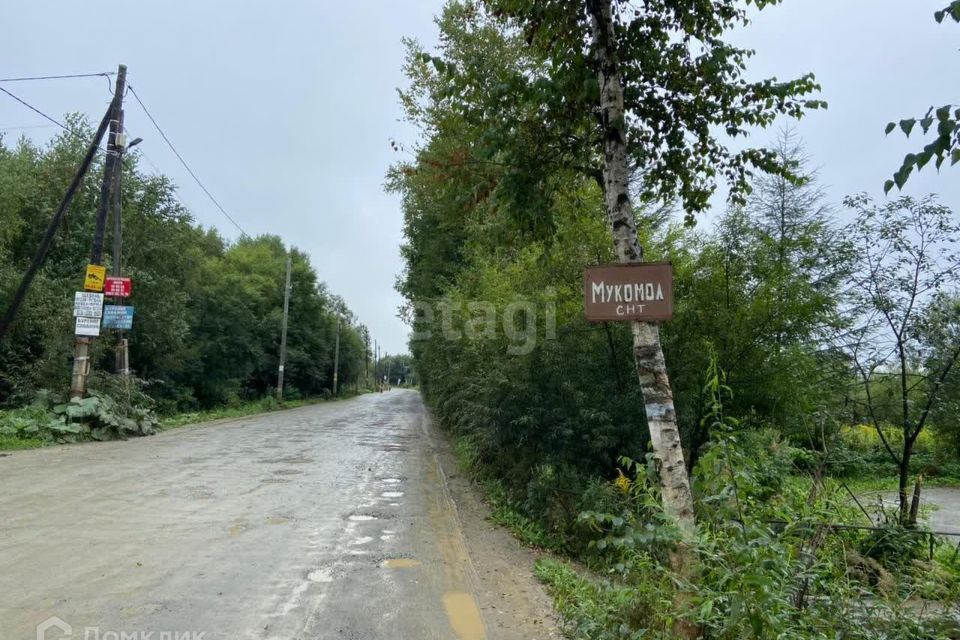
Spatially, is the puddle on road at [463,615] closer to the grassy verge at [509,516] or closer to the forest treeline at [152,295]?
the grassy verge at [509,516]

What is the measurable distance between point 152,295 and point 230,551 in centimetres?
2128

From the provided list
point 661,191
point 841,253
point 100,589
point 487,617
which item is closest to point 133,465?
point 100,589

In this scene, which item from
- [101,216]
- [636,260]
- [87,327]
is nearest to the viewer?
[636,260]

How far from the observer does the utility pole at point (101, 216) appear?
15.2 meters

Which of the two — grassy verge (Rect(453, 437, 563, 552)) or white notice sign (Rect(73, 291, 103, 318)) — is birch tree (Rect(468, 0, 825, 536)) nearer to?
grassy verge (Rect(453, 437, 563, 552))

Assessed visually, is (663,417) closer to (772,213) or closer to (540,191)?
(540,191)

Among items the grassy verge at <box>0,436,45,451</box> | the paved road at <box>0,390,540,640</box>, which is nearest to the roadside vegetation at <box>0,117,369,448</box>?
the grassy verge at <box>0,436,45,451</box>

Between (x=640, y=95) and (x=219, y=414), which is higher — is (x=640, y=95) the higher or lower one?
the higher one

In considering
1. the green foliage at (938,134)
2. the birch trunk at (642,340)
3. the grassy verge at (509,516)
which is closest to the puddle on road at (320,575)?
the grassy verge at (509,516)

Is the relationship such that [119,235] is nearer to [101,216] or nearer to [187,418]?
[101,216]

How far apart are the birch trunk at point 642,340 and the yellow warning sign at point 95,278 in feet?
47.5

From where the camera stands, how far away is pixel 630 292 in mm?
4609

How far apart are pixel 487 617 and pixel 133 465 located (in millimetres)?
8873

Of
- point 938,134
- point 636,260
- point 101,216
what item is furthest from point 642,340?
point 101,216
